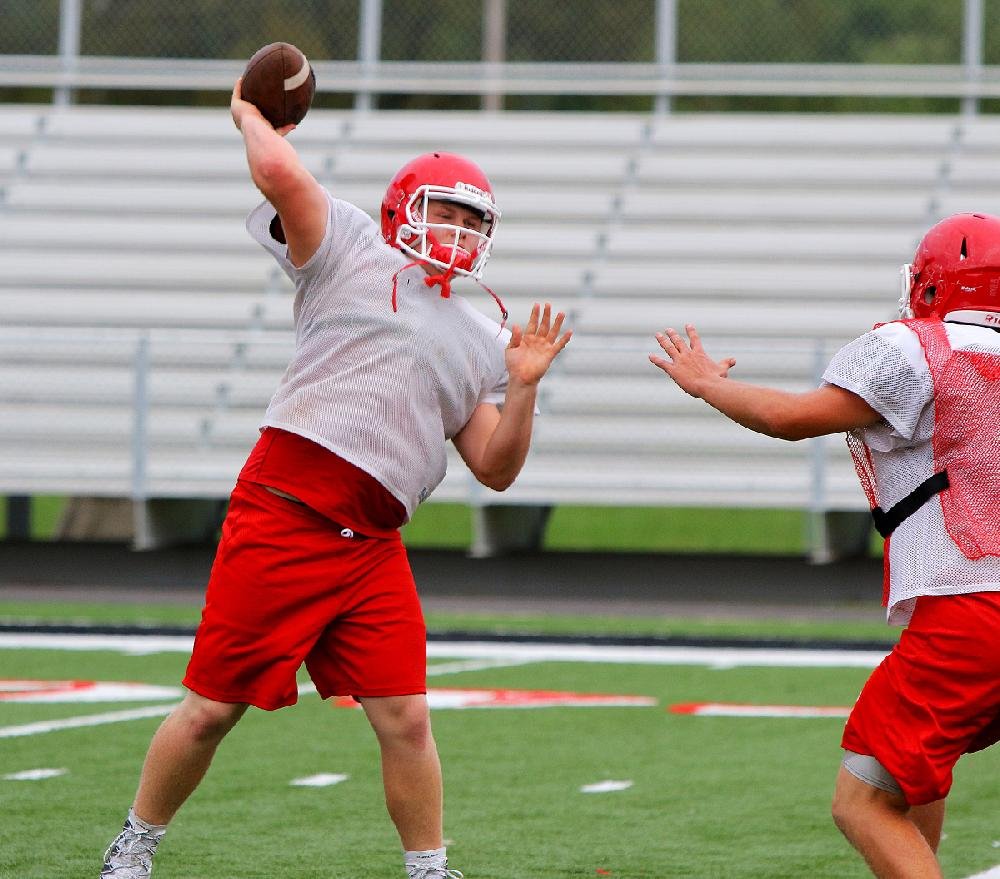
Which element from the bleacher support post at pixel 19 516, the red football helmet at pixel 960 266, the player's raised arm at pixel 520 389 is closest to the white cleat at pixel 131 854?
the player's raised arm at pixel 520 389

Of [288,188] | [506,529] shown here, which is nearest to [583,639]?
[506,529]

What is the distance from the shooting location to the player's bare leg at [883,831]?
350 cm

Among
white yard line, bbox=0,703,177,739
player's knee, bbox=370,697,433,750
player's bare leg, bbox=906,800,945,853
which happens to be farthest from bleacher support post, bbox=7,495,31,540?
player's bare leg, bbox=906,800,945,853

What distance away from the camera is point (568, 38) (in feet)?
50.6

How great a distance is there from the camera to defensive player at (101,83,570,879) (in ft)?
13.3

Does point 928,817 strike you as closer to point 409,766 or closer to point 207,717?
point 409,766

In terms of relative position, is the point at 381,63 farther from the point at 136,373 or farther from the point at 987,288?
the point at 987,288

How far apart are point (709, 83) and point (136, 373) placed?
570cm

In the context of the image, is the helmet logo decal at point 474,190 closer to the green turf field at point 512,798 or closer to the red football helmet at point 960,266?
the red football helmet at point 960,266

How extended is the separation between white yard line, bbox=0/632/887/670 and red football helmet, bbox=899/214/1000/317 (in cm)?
498

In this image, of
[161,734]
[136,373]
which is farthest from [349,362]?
[136,373]

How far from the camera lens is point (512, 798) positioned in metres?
5.47

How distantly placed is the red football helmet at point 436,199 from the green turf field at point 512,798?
4.95ft

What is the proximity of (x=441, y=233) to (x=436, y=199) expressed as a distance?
0.08 metres
